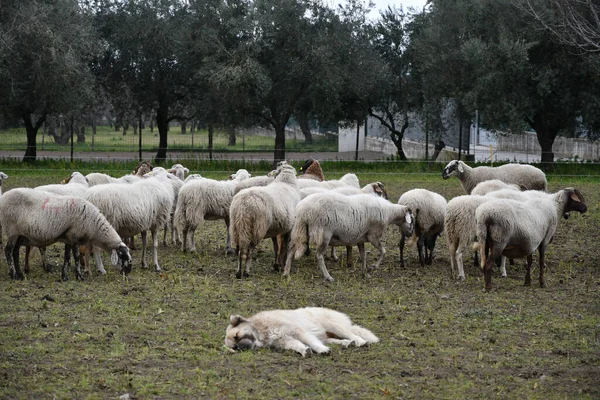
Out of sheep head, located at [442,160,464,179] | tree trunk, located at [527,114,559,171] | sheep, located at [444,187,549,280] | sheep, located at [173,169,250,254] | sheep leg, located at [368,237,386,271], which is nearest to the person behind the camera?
sheep, located at [444,187,549,280]

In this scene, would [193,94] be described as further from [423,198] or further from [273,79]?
[423,198]

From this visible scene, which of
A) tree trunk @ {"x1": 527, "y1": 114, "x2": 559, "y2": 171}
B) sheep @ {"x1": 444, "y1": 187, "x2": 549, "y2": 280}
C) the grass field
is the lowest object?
the grass field

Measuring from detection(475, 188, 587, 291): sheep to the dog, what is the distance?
3266 mm

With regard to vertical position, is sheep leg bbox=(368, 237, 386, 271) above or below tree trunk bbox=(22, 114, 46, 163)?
below

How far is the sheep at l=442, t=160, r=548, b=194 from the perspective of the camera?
18703 millimetres

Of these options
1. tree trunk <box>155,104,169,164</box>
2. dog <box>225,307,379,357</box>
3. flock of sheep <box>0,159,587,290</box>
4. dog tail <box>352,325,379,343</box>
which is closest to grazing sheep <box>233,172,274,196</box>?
flock of sheep <box>0,159,587,290</box>

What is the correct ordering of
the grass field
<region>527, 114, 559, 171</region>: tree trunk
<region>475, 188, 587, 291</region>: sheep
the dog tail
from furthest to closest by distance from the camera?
<region>527, 114, 559, 171</region>: tree trunk, <region>475, 188, 587, 291</region>: sheep, the dog tail, the grass field

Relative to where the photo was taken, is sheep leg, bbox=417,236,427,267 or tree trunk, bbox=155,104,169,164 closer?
sheep leg, bbox=417,236,427,267

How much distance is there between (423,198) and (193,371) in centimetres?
678

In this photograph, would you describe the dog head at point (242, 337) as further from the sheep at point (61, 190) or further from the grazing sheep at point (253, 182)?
the grazing sheep at point (253, 182)

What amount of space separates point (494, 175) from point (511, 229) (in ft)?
27.4

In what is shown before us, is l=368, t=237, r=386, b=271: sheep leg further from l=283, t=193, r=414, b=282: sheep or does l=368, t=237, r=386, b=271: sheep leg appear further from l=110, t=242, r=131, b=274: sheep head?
l=110, t=242, r=131, b=274: sheep head

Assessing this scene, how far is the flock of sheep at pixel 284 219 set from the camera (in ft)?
36.0

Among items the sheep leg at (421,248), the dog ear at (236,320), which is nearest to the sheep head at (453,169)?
the sheep leg at (421,248)
